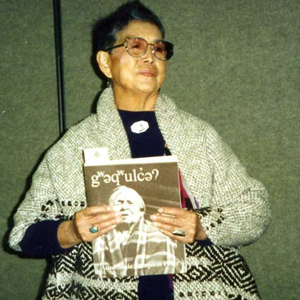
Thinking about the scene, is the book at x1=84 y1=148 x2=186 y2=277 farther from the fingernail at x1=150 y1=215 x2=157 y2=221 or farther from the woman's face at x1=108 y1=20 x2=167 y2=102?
the woman's face at x1=108 y1=20 x2=167 y2=102

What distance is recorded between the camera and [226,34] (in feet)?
5.38

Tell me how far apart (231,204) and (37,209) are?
0.64 metres

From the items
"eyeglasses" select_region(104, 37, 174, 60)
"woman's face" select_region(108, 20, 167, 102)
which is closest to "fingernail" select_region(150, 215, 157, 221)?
"woman's face" select_region(108, 20, 167, 102)

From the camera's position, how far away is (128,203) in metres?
1.02

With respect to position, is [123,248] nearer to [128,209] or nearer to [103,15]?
[128,209]

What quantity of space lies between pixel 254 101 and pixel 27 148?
1080 millimetres

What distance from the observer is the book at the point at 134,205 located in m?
1.02

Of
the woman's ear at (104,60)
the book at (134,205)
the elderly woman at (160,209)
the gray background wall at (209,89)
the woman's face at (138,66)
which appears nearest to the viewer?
the book at (134,205)

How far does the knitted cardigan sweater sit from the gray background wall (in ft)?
1.31

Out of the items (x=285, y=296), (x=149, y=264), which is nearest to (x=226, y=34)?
(x=149, y=264)

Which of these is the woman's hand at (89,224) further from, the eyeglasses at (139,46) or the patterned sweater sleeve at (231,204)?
the eyeglasses at (139,46)

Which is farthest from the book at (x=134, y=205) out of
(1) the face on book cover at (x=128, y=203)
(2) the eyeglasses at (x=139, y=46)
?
(2) the eyeglasses at (x=139, y=46)

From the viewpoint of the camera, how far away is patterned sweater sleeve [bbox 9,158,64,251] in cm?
119

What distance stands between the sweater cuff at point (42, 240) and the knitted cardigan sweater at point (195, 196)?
4 cm
